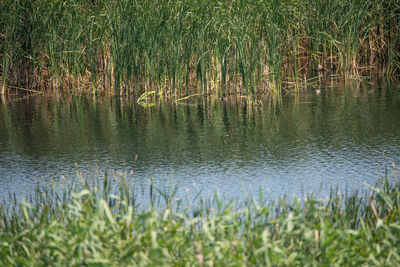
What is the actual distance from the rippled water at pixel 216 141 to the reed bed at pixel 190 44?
14.0 inches

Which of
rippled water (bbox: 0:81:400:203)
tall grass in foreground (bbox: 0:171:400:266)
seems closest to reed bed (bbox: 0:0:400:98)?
rippled water (bbox: 0:81:400:203)

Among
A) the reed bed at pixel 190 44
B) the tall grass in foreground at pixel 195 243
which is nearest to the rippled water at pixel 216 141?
the reed bed at pixel 190 44

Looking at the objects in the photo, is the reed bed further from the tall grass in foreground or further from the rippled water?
the tall grass in foreground

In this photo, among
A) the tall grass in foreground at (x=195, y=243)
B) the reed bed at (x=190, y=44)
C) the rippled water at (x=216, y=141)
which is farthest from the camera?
the reed bed at (x=190, y=44)

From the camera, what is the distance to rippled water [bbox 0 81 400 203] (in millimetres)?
4199

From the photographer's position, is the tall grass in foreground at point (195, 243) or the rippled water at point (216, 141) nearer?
the tall grass in foreground at point (195, 243)

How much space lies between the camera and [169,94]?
7344mm

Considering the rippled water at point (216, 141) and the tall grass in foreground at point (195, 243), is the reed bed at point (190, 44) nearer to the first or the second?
the rippled water at point (216, 141)

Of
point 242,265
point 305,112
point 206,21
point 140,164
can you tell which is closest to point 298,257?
point 242,265

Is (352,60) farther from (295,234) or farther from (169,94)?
(295,234)

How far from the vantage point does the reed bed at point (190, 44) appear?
6.85m

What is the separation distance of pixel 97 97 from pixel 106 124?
1565mm

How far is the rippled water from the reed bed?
0.35 meters

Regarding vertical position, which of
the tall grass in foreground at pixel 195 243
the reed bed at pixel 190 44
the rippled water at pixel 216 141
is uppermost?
the reed bed at pixel 190 44
